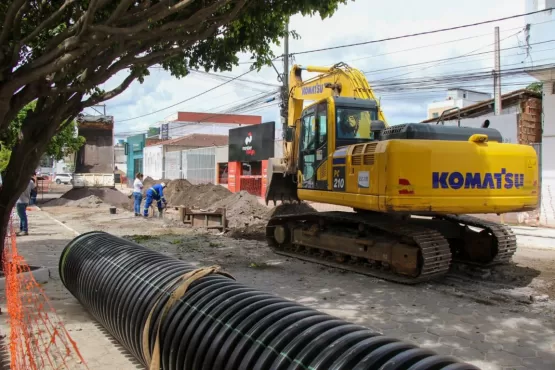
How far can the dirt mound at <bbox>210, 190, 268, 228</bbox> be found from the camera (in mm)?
15727

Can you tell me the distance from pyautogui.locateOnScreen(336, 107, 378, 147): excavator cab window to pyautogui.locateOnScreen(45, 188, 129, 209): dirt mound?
57.9ft

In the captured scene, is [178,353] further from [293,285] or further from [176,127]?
[176,127]

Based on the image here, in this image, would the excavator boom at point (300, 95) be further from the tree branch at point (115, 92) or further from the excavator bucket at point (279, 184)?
the tree branch at point (115, 92)

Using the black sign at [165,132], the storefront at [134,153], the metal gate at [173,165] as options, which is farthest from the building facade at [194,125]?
the metal gate at [173,165]

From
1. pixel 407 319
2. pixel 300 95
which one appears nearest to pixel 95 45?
pixel 407 319

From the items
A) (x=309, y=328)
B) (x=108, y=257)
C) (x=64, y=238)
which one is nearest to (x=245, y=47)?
(x=108, y=257)

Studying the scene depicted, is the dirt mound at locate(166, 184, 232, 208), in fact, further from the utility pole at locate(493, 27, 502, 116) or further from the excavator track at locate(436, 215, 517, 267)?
the excavator track at locate(436, 215, 517, 267)

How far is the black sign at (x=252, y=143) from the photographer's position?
2680 cm

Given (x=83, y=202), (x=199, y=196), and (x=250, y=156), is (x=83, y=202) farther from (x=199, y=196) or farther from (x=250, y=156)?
(x=250, y=156)

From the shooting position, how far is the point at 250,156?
28.2 metres

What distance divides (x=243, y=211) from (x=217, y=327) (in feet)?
46.4

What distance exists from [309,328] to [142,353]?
1.76 metres

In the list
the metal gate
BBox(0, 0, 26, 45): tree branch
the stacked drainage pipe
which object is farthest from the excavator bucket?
the metal gate

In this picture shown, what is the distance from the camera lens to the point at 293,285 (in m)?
7.35
